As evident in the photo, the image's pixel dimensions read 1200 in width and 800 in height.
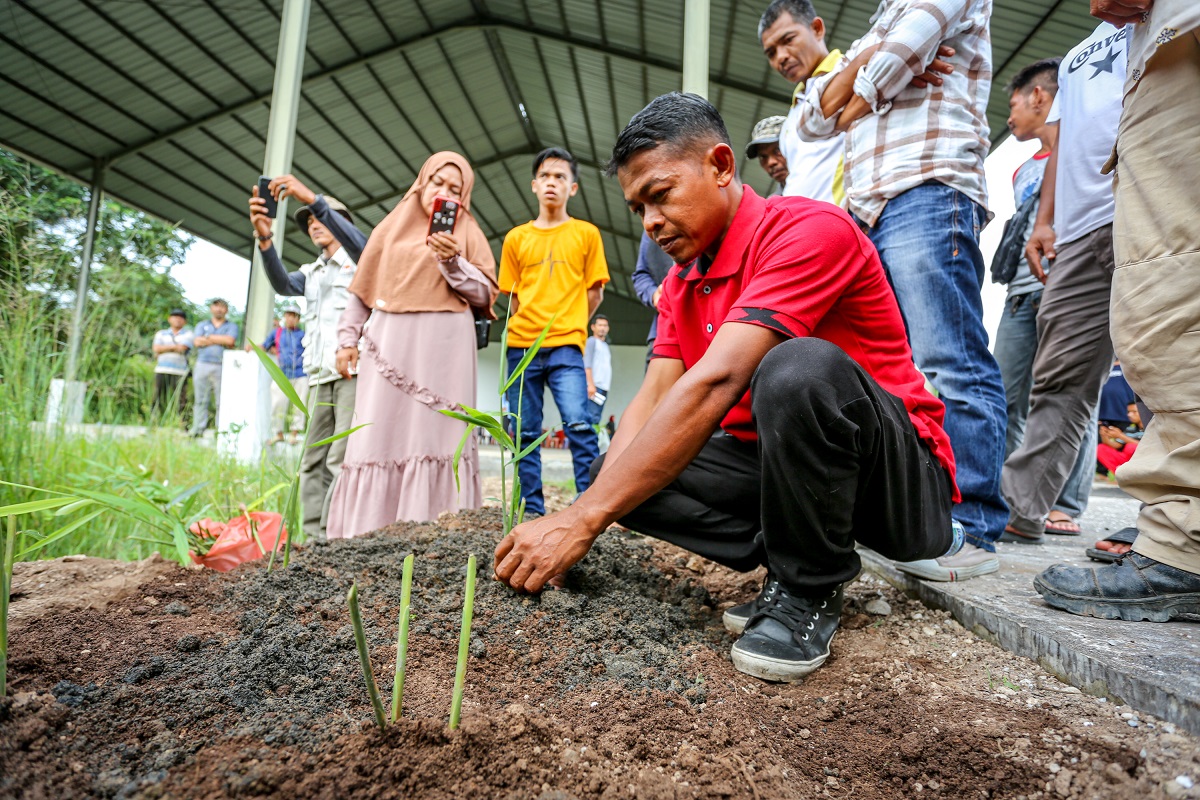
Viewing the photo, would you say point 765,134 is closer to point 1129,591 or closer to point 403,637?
point 1129,591

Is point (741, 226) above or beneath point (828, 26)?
beneath

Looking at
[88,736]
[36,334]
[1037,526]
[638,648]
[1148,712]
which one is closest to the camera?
[88,736]

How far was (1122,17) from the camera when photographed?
1161 millimetres

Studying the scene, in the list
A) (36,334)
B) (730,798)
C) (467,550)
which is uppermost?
(36,334)

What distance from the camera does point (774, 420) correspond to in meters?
1.08

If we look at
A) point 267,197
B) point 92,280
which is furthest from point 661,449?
point 92,280

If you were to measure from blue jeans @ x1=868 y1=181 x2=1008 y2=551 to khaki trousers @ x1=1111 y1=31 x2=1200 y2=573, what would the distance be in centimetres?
51

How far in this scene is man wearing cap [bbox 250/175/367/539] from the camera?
2445 mm

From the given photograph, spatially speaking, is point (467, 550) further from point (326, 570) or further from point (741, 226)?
point (741, 226)

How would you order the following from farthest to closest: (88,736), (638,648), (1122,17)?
(1122,17) → (638,648) → (88,736)

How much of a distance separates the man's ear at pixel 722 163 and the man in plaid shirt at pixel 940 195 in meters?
0.67

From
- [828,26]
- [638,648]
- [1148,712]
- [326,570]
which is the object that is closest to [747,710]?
[638,648]

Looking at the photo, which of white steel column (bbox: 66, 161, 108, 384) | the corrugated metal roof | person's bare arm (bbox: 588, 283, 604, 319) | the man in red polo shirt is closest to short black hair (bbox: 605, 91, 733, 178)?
the man in red polo shirt

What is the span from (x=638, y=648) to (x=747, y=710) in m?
0.20
